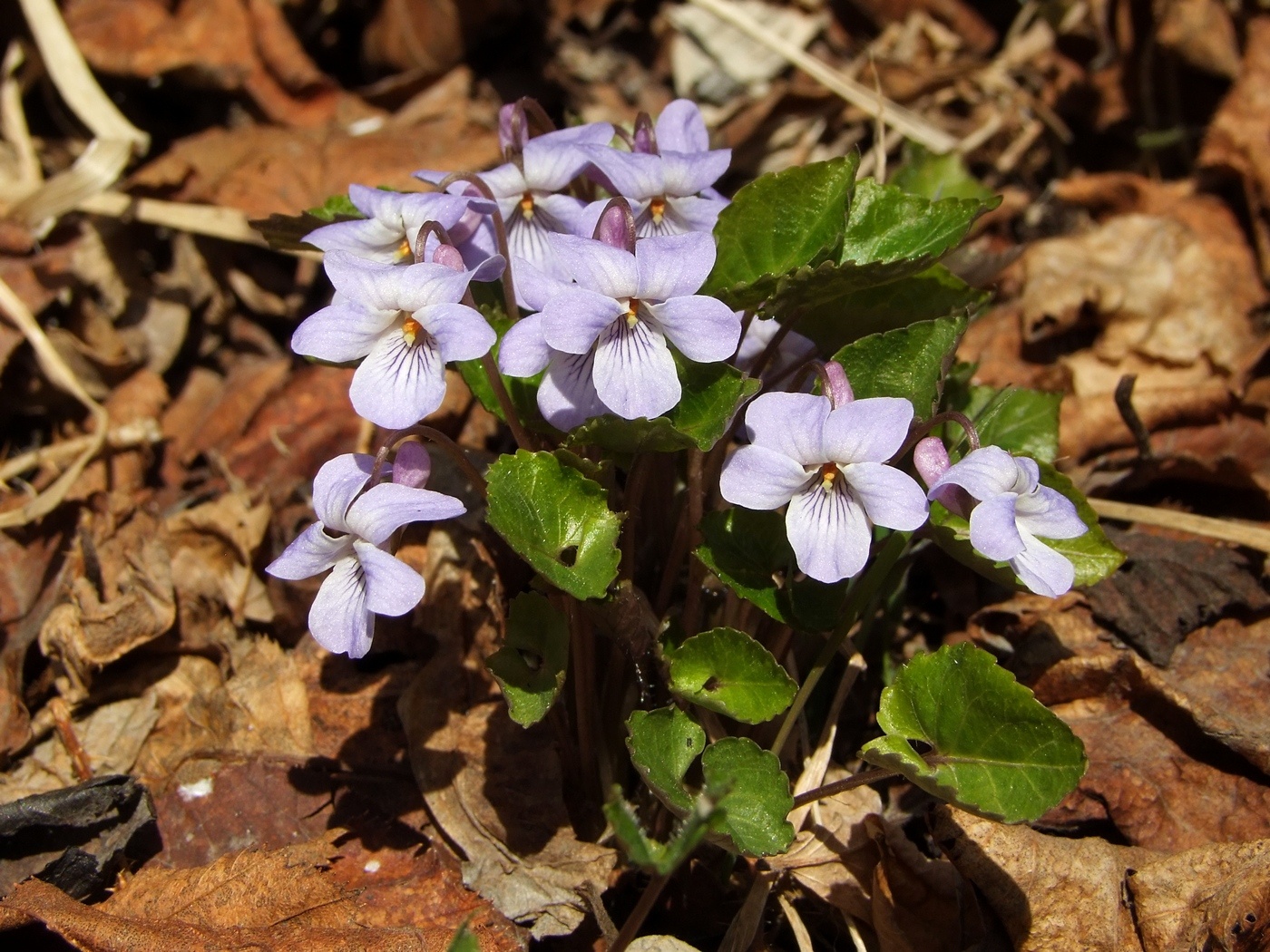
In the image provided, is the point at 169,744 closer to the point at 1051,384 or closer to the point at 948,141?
the point at 1051,384

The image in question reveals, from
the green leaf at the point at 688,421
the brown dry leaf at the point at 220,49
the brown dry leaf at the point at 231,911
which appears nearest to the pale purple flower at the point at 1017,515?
the green leaf at the point at 688,421

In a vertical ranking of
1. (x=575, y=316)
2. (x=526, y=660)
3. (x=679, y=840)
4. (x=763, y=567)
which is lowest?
(x=526, y=660)

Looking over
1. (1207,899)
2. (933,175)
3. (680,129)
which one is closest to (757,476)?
(680,129)

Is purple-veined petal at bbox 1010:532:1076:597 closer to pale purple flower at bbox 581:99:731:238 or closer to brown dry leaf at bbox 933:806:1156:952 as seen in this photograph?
brown dry leaf at bbox 933:806:1156:952

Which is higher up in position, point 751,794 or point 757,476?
point 757,476

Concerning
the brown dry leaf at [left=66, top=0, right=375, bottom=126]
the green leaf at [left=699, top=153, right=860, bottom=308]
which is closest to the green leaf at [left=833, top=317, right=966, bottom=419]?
the green leaf at [left=699, top=153, right=860, bottom=308]

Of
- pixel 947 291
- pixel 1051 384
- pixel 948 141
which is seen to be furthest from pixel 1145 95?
pixel 947 291

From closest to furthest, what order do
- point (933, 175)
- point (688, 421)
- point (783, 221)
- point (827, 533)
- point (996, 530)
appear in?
point (996, 530) → point (827, 533) → point (688, 421) → point (783, 221) → point (933, 175)

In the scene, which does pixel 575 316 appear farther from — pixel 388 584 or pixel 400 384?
pixel 388 584
